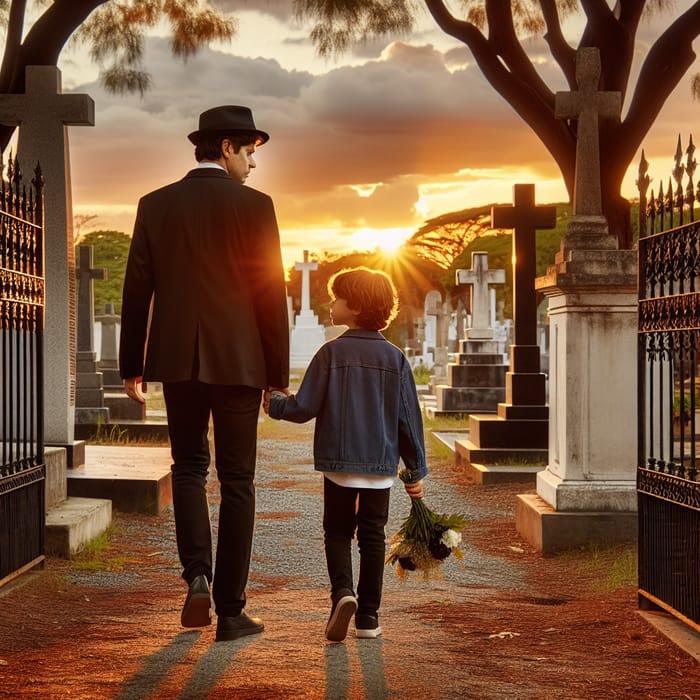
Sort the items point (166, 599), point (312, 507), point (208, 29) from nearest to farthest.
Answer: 1. point (166, 599)
2. point (312, 507)
3. point (208, 29)

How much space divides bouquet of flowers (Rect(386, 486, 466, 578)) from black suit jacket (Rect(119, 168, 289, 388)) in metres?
0.84

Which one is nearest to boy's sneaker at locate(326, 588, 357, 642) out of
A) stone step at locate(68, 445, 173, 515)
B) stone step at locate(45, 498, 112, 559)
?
stone step at locate(45, 498, 112, 559)

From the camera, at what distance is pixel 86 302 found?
16.6 meters

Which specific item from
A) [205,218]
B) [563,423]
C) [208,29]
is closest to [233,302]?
[205,218]

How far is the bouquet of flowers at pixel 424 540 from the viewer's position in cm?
478

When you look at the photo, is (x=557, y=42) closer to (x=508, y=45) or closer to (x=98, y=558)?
(x=508, y=45)

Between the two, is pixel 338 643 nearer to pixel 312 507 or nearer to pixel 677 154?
pixel 677 154

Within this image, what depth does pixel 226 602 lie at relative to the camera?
14.6ft

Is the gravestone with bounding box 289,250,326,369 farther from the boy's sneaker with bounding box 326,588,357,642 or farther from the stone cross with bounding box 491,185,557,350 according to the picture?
the boy's sneaker with bounding box 326,588,357,642

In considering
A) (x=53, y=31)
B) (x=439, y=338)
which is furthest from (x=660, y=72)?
(x=439, y=338)

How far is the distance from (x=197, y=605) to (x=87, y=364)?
35.7ft

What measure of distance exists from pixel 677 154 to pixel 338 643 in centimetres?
247

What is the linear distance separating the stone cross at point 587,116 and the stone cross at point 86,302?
29.2ft

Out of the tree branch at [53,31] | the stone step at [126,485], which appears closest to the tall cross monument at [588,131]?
the stone step at [126,485]
